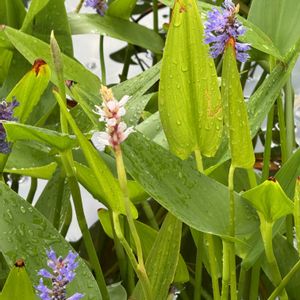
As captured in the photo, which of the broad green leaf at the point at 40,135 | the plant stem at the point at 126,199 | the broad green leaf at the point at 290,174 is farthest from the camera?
the broad green leaf at the point at 290,174

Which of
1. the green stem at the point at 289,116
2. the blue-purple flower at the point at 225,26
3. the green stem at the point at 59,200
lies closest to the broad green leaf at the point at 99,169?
the blue-purple flower at the point at 225,26

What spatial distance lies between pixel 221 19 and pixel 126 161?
13 cm

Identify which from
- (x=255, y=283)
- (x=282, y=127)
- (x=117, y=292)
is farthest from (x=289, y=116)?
(x=117, y=292)

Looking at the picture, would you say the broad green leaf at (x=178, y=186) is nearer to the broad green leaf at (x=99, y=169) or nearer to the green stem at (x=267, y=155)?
the broad green leaf at (x=99, y=169)

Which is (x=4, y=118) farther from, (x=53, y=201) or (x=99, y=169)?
(x=53, y=201)

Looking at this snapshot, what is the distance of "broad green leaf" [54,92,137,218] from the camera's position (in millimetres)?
608

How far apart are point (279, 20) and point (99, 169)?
1.11ft

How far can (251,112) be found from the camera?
30.1 inches

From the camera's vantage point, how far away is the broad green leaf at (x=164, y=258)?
72cm

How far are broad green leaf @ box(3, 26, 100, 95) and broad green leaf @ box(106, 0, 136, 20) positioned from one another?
0.22 meters

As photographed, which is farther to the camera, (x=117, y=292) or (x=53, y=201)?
(x=53, y=201)

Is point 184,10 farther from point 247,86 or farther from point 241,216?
point 247,86

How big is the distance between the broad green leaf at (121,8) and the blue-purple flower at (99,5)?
25 mm

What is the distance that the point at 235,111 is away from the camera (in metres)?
0.62
